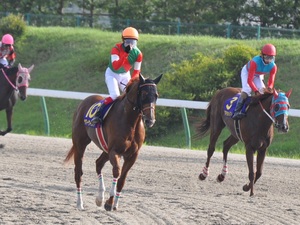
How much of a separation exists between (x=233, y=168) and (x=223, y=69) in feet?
30.5

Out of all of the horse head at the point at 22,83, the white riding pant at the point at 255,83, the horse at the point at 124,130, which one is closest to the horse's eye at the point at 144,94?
the horse at the point at 124,130

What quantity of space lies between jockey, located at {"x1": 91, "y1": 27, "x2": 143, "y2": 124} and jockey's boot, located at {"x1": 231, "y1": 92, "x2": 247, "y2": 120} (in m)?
2.10

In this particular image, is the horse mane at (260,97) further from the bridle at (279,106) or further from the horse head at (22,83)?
the horse head at (22,83)

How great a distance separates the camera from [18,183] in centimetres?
1148

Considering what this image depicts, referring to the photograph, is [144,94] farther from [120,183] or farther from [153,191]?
[153,191]

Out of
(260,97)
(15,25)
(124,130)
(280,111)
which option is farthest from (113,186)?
(15,25)

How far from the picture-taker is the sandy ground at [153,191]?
9.02 meters

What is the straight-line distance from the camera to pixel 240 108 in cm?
1205

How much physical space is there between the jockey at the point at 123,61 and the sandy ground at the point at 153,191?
1.32m

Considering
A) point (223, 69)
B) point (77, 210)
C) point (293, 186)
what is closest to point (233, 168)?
point (293, 186)

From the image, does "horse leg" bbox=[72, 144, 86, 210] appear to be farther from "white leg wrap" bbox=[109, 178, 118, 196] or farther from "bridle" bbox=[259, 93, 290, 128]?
"bridle" bbox=[259, 93, 290, 128]

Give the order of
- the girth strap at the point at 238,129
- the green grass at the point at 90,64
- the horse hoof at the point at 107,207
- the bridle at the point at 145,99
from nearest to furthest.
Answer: the bridle at the point at 145,99 < the horse hoof at the point at 107,207 < the girth strap at the point at 238,129 < the green grass at the point at 90,64

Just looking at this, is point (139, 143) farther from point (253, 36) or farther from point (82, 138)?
point (253, 36)

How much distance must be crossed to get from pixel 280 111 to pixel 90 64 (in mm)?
18236
